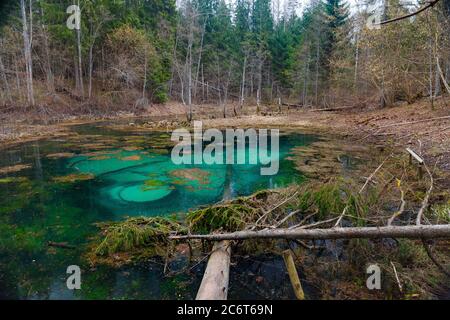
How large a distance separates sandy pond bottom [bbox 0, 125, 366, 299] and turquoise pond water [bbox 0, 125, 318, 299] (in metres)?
0.02

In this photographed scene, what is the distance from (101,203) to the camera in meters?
7.65

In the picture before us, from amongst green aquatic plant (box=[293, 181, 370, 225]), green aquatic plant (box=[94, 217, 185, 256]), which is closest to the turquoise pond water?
green aquatic plant (box=[94, 217, 185, 256])

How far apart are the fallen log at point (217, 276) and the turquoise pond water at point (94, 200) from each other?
1.32 ft

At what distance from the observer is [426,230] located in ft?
11.6

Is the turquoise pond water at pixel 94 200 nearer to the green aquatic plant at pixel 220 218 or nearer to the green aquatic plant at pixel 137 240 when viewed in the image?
the green aquatic plant at pixel 137 240

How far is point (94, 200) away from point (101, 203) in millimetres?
309

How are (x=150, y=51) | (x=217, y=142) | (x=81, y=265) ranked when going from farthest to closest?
1. (x=150, y=51)
2. (x=217, y=142)
3. (x=81, y=265)

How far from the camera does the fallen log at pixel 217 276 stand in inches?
138

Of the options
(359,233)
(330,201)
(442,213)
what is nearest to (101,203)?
(330,201)

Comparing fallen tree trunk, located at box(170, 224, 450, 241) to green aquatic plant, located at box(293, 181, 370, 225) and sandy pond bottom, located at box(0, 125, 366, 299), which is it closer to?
sandy pond bottom, located at box(0, 125, 366, 299)

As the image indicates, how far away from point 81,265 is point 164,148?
10.3 metres

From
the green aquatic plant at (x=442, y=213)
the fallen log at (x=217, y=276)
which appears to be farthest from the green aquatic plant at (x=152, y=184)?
the green aquatic plant at (x=442, y=213)

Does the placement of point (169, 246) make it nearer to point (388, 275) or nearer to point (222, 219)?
point (222, 219)
